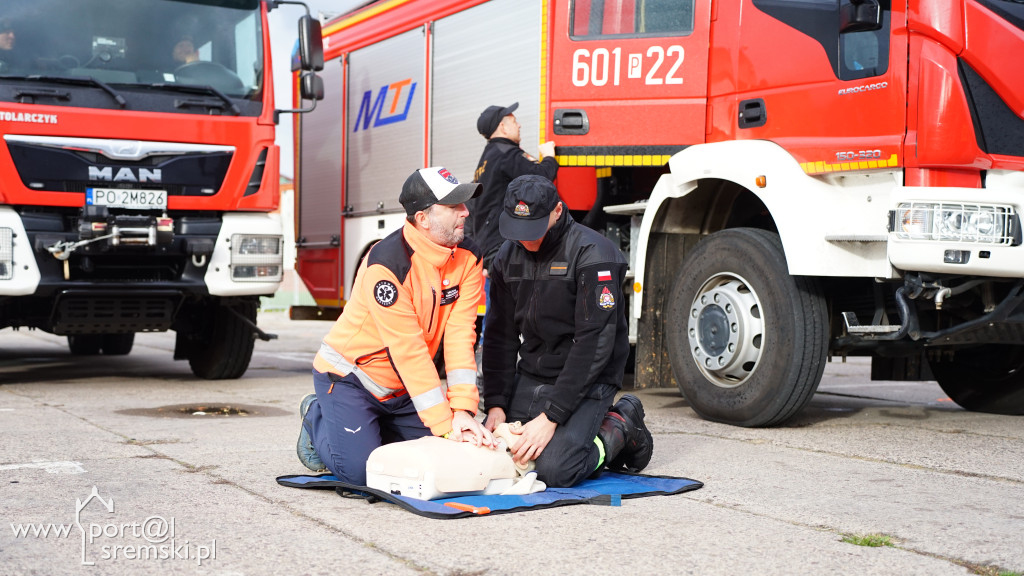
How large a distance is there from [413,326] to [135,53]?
4.92 metres

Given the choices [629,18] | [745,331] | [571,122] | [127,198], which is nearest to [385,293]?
[745,331]

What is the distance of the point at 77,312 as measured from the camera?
26.1 ft

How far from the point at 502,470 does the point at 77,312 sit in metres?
4.81

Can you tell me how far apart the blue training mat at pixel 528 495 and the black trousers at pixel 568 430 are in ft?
0.22

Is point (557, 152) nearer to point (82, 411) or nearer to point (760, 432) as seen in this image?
point (760, 432)

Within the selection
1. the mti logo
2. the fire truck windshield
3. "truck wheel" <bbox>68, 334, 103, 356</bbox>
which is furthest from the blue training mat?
"truck wheel" <bbox>68, 334, 103, 356</bbox>

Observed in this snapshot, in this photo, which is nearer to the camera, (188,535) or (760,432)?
(188,535)

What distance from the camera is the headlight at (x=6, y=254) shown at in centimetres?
752

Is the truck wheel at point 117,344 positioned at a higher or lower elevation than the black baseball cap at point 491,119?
lower

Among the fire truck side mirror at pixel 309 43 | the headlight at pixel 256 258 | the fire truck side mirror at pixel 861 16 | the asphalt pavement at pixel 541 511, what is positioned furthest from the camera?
the fire truck side mirror at pixel 309 43

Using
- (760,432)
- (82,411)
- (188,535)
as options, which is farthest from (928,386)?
(188,535)

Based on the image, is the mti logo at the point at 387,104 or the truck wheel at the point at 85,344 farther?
the truck wheel at the point at 85,344

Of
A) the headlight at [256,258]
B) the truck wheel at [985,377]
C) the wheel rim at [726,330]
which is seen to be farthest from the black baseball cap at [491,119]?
the truck wheel at [985,377]

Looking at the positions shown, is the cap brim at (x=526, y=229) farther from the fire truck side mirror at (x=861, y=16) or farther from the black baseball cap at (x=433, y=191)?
the fire truck side mirror at (x=861, y=16)
